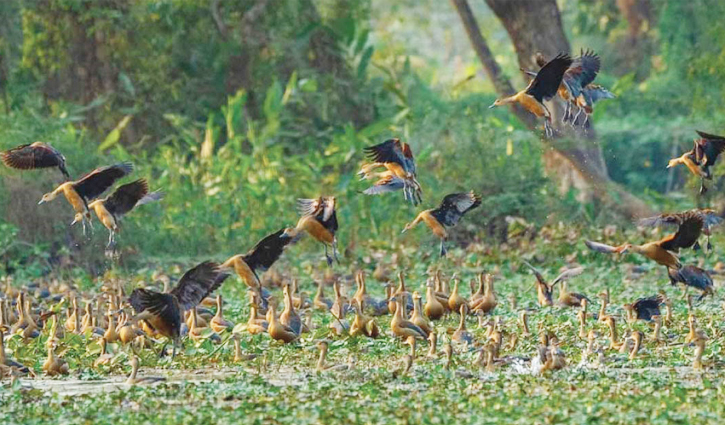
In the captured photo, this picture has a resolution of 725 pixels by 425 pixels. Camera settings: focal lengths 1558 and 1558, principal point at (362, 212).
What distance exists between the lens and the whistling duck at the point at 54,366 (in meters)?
10.1

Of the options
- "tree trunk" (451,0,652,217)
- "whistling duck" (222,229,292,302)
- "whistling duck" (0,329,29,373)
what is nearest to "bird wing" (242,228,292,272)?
"whistling duck" (222,229,292,302)

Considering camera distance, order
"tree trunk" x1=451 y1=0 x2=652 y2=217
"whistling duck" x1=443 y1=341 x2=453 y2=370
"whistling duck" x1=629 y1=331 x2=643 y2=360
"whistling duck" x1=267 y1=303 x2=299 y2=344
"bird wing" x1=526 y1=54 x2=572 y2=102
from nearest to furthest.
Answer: "whistling duck" x1=443 y1=341 x2=453 y2=370 → "whistling duck" x1=629 y1=331 x2=643 y2=360 → "whistling duck" x1=267 y1=303 x2=299 y2=344 → "bird wing" x1=526 y1=54 x2=572 y2=102 → "tree trunk" x1=451 y1=0 x2=652 y2=217

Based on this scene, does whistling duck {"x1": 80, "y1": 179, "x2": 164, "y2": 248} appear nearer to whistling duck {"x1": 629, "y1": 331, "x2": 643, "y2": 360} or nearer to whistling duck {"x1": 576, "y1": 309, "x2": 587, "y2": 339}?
whistling duck {"x1": 576, "y1": 309, "x2": 587, "y2": 339}

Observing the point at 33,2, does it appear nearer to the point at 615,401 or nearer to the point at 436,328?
the point at 436,328

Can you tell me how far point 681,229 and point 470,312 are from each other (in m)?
2.20

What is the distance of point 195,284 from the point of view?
10.8 m

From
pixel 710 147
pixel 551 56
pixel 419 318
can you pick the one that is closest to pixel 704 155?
pixel 710 147

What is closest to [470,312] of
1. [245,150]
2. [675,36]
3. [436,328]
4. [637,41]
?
[436,328]

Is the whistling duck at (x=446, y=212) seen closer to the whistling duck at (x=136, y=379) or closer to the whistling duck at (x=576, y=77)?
the whistling duck at (x=576, y=77)

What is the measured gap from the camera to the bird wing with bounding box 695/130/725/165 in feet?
38.2

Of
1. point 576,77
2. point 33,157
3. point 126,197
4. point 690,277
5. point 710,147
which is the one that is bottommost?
point 690,277

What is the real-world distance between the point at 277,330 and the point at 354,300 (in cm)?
114

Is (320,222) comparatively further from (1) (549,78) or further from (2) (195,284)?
(1) (549,78)

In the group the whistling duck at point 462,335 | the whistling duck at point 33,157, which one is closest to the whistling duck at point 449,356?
the whistling duck at point 462,335
